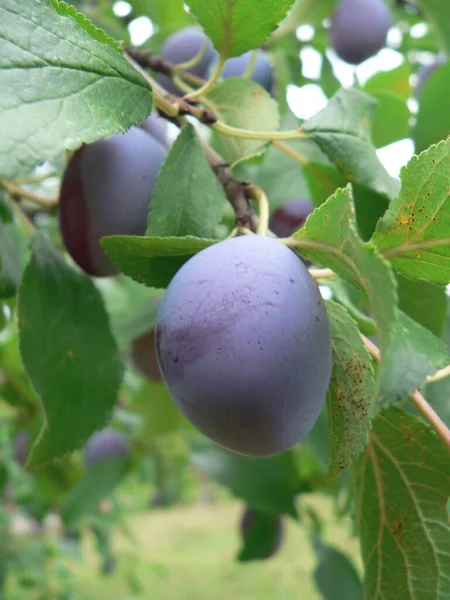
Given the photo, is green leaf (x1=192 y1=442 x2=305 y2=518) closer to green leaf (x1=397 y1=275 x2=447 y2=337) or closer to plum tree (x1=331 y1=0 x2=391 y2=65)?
green leaf (x1=397 y1=275 x2=447 y2=337)

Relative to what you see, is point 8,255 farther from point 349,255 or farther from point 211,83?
point 349,255

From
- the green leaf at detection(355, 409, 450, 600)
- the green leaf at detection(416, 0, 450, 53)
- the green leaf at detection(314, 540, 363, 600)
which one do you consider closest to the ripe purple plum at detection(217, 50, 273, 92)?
the green leaf at detection(416, 0, 450, 53)

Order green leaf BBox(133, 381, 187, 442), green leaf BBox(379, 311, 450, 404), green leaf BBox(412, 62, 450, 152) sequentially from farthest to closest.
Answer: green leaf BBox(133, 381, 187, 442), green leaf BBox(412, 62, 450, 152), green leaf BBox(379, 311, 450, 404)

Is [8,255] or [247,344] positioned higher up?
[247,344]

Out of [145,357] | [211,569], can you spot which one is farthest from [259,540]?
[211,569]

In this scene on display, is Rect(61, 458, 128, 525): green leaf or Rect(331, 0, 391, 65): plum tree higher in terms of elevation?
Rect(331, 0, 391, 65): plum tree

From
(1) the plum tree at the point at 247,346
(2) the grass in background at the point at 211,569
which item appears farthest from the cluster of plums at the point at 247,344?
(2) the grass in background at the point at 211,569
